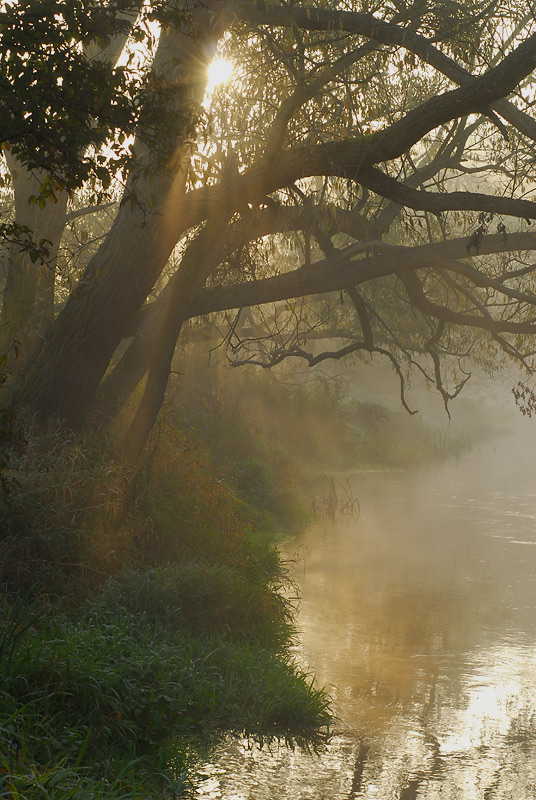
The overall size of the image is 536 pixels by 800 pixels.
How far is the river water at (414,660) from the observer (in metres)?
6.45

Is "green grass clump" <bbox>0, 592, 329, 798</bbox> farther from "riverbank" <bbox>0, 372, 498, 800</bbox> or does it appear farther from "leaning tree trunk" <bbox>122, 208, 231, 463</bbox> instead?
"leaning tree trunk" <bbox>122, 208, 231, 463</bbox>

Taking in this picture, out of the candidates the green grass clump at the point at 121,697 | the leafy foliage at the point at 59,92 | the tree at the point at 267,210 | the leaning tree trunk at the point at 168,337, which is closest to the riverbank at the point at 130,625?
the green grass clump at the point at 121,697

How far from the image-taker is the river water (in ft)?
21.2

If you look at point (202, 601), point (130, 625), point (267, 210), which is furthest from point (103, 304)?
point (130, 625)

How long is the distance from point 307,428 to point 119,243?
1670 centimetres

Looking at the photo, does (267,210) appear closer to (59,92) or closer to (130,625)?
(130,625)

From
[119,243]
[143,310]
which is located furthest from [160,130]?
[143,310]

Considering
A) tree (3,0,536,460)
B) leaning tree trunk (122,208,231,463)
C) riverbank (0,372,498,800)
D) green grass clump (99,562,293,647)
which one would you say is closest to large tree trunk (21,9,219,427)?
tree (3,0,536,460)

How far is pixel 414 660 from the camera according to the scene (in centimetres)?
956

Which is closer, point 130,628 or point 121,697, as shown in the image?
point 121,697

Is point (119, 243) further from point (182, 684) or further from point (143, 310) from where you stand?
point (182, 684)

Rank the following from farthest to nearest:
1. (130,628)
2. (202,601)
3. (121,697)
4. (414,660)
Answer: (414,660) < (202,601) < (130,628) < (121,697)

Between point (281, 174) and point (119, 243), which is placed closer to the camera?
point (281, 174)

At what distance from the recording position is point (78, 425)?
38.0ft
